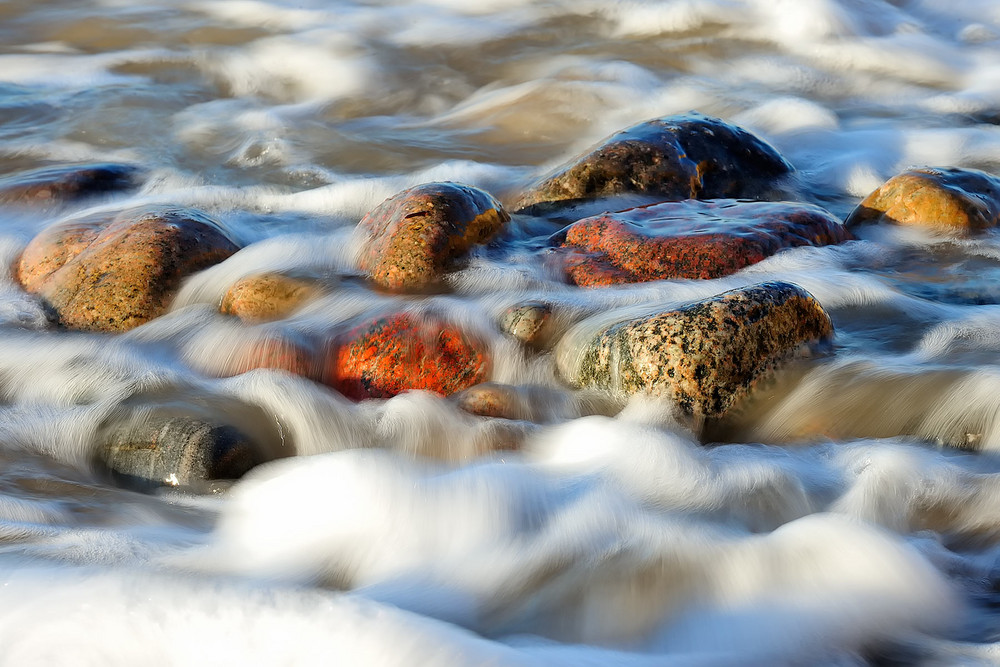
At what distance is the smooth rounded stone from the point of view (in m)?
3.35

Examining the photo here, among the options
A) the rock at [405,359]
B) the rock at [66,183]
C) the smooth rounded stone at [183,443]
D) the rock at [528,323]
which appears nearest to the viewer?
the smooth rounded stone at [183,443]

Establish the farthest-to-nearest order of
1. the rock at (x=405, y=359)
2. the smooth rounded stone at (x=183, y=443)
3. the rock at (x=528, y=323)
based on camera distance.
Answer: the rock at (x=528, y=323) < the rock at (x=405, y=359) < the smooth rounded stone at (x=183, y=443)

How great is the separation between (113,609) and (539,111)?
6.25 m

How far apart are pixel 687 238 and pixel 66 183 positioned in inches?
162

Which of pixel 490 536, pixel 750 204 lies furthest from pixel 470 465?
pixel 750 204

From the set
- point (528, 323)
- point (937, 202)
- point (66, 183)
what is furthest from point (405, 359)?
point (66, 183)

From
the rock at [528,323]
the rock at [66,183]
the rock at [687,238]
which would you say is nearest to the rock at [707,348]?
the rock at [528,323]

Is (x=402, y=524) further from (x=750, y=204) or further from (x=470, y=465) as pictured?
(x=750, y=204)

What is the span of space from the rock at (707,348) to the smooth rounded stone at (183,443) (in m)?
1.30

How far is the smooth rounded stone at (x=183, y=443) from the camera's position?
3.35 m

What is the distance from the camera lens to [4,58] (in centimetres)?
942

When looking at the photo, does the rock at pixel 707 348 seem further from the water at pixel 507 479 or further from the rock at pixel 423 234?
the rock at pixel 423 234

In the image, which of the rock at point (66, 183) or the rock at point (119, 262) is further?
the rock at point (66, 183)

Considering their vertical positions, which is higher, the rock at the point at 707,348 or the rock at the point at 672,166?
the rock at the point at 672,166
